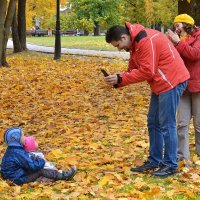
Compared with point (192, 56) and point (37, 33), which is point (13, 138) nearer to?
point (192, 56)

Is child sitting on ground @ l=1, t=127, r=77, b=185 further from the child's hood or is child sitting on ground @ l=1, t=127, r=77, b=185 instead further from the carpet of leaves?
the carpet of leaves

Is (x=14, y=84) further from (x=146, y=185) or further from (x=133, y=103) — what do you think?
(x=146, y=185)

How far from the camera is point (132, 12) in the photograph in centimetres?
6078

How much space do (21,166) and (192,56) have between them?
95.8 inches

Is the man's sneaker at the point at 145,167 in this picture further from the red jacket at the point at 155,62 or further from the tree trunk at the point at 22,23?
the tree trunk at the point at 22,23

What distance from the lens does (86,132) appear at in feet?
29.4

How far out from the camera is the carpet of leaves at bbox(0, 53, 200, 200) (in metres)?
5.71

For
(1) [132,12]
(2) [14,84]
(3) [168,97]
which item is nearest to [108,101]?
(2) [14,84]

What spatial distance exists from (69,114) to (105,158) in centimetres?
384

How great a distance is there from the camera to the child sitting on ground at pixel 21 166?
607 centimetres

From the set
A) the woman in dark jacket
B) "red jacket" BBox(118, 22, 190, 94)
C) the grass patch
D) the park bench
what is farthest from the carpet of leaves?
the park bench

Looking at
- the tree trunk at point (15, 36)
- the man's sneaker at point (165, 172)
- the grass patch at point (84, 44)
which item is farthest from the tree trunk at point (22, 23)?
the man's sneaker at point (165, 172)

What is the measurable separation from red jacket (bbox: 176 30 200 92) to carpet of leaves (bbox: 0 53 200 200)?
3.44 ft

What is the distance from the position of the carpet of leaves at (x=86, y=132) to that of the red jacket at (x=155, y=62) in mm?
1164
